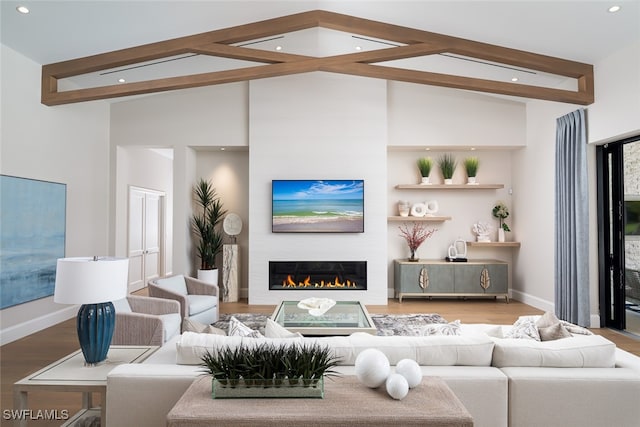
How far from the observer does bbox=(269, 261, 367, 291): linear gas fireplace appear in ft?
21.2

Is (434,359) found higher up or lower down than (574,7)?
lower down

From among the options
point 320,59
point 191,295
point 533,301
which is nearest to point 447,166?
point 533,301

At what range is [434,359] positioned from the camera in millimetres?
2078

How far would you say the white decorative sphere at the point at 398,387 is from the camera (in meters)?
1.66

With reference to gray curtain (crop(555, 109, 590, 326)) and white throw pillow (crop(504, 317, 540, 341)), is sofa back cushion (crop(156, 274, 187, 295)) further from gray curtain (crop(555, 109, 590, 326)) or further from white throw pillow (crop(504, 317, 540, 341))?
gray curtain (crop(555, 109, 590, 326))

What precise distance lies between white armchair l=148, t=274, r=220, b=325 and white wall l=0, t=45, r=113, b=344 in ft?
5.26

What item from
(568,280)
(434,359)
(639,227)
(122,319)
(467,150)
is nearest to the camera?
(434,359)

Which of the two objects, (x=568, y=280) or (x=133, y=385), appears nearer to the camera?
(x=133, y=385)

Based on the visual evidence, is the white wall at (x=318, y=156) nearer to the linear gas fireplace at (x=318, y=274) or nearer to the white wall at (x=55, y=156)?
the linear gas fireplace at (x=318, y=274)

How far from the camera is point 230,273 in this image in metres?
6.74

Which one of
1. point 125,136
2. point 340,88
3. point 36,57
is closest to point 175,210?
point 125,136

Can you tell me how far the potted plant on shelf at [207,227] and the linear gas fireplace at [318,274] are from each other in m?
1.01

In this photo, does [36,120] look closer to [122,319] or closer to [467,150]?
[122,319]

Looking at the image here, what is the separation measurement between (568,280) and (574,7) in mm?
3151
